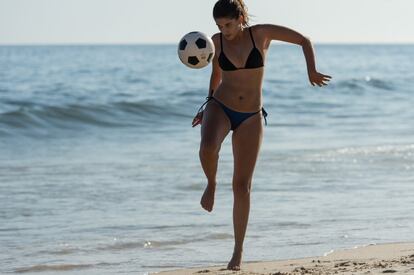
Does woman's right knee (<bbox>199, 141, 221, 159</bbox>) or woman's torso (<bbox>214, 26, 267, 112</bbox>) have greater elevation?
woman's torso (<bbox>214, 26, 267, 112</bbox>)

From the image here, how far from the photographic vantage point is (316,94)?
111 feet

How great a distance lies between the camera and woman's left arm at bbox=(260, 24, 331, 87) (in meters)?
7.26

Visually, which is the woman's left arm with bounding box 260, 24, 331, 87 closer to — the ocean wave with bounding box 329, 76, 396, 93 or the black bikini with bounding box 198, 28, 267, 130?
the black bikini with bounding box 198, 28, 267, 130

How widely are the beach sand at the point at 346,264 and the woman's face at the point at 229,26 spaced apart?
1.68 m

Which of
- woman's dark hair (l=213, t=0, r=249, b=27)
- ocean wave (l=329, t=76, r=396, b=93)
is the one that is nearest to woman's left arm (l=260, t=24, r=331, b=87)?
woman's dark hair (l=213, t=0, r=249, b=27)

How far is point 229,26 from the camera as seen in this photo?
7.34m

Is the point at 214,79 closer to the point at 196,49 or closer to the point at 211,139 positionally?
the point at 196,49

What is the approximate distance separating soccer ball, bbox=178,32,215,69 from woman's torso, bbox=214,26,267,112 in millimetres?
76

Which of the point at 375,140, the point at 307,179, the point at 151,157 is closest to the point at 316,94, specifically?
the point at 375,140

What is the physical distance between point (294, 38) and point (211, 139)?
36.0 inches

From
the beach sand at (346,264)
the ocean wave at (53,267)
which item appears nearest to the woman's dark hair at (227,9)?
the beach sand at (346,264)

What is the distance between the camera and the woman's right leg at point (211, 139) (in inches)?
285

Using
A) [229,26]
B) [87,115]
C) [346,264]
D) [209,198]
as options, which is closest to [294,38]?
[229,26]

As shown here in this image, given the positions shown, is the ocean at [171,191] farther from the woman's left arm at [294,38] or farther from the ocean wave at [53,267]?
the woman's left arm at [294,38]
